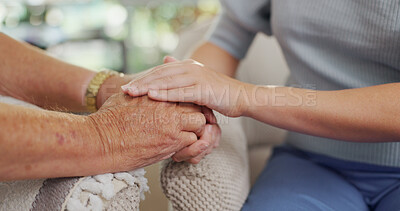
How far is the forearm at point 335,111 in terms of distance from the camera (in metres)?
0.72

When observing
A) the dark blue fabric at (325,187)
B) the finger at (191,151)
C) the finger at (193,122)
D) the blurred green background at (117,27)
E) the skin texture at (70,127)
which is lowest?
the blurred green background at (117,27)

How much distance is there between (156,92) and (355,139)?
43 centimetres

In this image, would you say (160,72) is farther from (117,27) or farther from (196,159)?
(117,27)

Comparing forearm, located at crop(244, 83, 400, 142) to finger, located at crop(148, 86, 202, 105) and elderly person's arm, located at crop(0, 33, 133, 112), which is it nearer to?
finger, located at crop(148, 86, 202, 105)

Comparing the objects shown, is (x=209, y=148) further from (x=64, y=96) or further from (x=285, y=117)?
(x=64, y=96)

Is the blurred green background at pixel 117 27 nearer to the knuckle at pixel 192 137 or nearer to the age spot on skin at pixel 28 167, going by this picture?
the knuckle at pixel 192 137

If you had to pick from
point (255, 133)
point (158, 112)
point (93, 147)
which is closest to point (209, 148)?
point (158, 112)

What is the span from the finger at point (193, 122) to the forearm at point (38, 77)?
0.88 feet

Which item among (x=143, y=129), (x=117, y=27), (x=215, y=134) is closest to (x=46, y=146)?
(x=143, y=129)

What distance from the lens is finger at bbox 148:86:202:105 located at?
28.5 inches

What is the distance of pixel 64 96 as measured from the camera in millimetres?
871

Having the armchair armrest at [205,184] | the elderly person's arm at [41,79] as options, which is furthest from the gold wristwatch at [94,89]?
the armchair armrest at [205,184]

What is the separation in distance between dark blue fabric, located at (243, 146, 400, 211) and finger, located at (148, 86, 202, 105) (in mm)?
302

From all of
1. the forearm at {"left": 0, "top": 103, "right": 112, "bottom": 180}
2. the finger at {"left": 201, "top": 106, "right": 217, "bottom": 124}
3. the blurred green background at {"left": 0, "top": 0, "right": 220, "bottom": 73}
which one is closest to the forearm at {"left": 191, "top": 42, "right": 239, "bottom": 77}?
the finger at {"left": 201, "top": 106, "right": 217, "bottom": 124}
